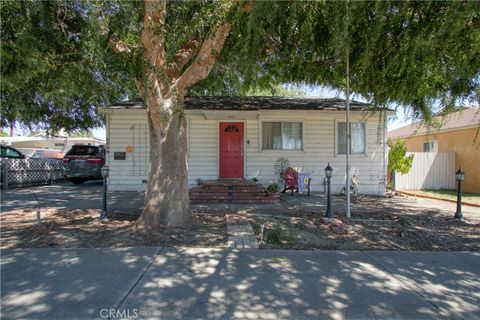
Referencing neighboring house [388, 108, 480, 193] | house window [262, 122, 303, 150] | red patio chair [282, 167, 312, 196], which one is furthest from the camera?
neighboring house [388, 108, 480, 193]

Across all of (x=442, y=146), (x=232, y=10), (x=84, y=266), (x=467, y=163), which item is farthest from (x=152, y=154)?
(x=442, y=146)

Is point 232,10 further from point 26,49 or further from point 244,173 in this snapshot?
point 244,173

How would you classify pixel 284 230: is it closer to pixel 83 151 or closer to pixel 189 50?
pixel 189 50

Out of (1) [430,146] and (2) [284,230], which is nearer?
(2) [284,230]

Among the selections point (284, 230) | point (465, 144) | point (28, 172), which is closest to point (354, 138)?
point (465, 144)

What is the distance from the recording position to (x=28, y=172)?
45.8 ft

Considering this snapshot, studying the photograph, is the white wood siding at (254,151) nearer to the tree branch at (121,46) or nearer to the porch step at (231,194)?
the porch step at (231,194)

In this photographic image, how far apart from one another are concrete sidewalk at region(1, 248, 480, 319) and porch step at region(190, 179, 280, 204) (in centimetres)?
462

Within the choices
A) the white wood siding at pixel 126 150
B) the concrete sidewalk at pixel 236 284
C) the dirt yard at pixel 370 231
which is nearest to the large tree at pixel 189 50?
the concrete sidewalk at pixel 236 284

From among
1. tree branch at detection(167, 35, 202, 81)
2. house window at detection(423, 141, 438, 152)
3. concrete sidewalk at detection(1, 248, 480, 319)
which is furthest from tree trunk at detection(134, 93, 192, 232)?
house window at detection(423, 141, 438, 152)

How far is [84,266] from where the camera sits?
444 cm

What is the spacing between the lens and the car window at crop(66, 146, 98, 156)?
14215 millimetres

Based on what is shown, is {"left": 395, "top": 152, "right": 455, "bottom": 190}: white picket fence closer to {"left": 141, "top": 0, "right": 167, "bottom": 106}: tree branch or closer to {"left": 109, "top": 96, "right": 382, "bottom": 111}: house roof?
{"left": 109, "top": 96, "right": 382, "bottom": 111}: house roof

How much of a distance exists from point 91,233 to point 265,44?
4.96 m
